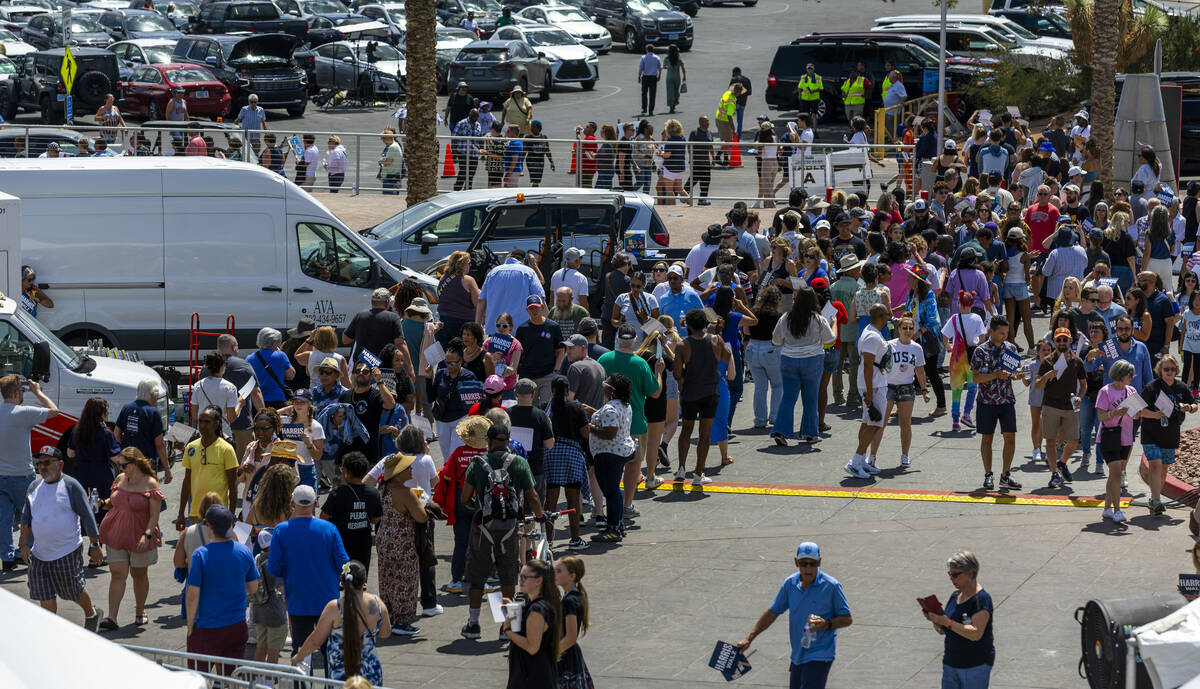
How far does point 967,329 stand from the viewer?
15672 mm

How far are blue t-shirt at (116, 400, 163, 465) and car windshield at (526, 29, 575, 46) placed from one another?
3125cm

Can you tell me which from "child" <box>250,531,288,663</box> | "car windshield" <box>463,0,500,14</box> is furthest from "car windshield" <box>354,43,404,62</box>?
"child" <box>250,531,288,663</box>

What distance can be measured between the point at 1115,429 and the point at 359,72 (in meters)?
30.6

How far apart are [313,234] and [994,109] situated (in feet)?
62.9

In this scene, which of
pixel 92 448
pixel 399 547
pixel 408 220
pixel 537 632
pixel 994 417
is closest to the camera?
pixel 537 632

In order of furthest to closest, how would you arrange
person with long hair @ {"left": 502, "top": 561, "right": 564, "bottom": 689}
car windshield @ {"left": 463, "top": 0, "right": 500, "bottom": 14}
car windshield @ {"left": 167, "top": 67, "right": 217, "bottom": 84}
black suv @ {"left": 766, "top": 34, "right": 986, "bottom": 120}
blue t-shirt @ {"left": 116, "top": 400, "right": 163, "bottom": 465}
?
car windshield @ {"left": 463, "top": 0, "right": 500, "bottom": 14}, car windshield @ {"left": 167, "top": 67, "right": 217, "bottom": 84}, black suv @ {"left": 766, "top": 34, "right": 986, "bottom": 120}, blue t-shirt @ {"left": 116, "top": 400, "right": 163, "bottom": 465}, person with long hair @ {"left": 502, "top": 561, "right": 564, "bottom": 689}

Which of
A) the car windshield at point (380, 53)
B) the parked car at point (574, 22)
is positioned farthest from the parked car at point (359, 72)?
the parked car at point (574, 22)

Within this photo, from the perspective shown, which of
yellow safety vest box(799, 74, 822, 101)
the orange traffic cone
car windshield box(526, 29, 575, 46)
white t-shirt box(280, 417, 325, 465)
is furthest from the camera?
car windshield box(526, 29, 575, 46)

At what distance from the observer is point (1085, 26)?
3312cm

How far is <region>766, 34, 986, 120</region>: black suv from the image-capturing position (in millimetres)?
35062

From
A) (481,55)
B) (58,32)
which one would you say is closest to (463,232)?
(481,55)

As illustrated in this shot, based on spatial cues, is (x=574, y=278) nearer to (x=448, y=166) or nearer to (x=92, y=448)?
(x=92, y=448)

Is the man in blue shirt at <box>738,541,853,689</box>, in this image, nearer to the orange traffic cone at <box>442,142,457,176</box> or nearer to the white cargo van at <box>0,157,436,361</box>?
the white cargo van at <box>0,157,436,361</box>

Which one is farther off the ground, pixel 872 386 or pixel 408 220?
pixel 408 220
